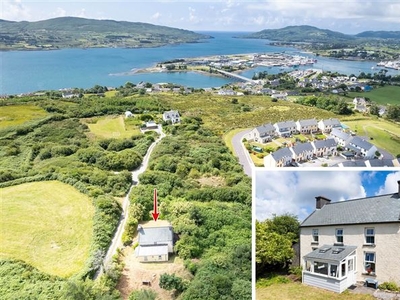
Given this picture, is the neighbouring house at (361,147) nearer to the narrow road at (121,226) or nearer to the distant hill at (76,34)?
the narrow road at (121,226)

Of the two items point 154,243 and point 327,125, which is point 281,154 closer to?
point 154,243

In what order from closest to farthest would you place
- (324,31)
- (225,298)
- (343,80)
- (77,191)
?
(225,298)
(77,191)
(343,80)
(324,31)

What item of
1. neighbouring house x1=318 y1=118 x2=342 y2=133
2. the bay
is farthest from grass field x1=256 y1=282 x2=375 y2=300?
the bay

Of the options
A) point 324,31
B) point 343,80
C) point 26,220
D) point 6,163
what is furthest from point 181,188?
point 324,31

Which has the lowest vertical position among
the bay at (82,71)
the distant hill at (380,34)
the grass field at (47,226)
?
the grass field at (47,226)

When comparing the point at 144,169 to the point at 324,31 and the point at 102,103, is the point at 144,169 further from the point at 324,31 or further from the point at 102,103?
the point at 324,31

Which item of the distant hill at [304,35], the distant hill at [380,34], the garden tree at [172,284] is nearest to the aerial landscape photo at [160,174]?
the garden tree at [172,284]

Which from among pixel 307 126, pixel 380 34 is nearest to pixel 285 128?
pixel 307 126
